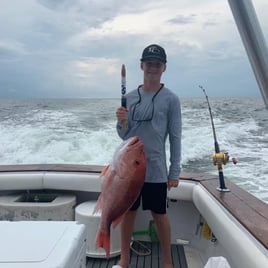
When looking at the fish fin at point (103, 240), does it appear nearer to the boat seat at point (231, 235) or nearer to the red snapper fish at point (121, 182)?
the red snapper fish at point (121, 182)

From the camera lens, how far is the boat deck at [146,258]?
2594 millimetres

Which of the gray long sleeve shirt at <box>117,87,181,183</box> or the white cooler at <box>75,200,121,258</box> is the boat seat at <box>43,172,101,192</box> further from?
the gray long sleeve shirt at <box>117,87,181,183</box>

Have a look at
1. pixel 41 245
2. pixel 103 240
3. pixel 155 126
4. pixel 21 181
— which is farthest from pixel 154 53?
pixel 21 181

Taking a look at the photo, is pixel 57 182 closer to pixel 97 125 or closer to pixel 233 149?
pixel 233 149

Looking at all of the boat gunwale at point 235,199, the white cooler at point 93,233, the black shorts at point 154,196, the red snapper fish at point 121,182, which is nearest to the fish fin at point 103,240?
the red snapper fish at point 121,182

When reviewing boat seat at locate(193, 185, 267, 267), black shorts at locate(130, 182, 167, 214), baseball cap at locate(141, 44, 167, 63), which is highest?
baseball cap at locate(141, 44, 167, 63)

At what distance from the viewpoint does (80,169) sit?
3139 mm

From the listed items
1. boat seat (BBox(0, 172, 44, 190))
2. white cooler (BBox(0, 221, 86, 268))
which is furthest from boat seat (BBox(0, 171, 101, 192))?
white cooler (BBox(0, 221, 86, 268))

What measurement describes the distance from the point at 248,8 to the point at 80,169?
260 cm

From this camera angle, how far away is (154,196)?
2191 millimetres

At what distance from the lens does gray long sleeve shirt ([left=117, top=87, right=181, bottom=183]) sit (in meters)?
2.11

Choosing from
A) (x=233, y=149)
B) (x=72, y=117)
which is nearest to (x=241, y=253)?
(x=233, y=149)

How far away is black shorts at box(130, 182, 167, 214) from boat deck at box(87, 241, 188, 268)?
23.5 inches

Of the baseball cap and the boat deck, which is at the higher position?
the baseball cap
